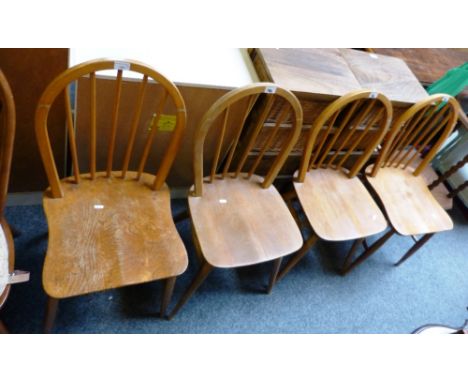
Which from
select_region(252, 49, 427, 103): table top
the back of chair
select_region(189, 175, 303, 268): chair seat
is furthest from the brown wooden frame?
select_region(252, 49, 427, 103): table top

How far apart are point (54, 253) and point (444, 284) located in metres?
1.92

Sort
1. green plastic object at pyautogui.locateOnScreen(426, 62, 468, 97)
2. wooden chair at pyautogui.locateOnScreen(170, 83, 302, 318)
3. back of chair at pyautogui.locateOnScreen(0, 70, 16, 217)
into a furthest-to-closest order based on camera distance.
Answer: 1. green plastic object at pyautogui.locateOnScreen(426, 62, 468, 97)
2. wooden chair at pyautogui.locateOnScreen(170, 83, 302, 318)
3. back of chair at pyautogui.locateOnScreen(0, 70, 16, 217)

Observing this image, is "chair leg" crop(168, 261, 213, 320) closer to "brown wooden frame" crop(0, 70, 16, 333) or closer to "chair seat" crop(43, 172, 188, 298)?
"chair seat" crop(43, 172, 188, 298)

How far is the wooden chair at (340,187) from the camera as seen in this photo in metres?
1.31

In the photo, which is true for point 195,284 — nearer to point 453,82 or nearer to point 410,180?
point 410,180

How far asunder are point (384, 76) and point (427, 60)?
640 millimetres

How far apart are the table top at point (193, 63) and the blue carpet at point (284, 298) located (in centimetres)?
71

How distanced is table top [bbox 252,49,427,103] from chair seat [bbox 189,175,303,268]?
422mm

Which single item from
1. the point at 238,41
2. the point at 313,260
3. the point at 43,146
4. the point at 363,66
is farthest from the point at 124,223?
the point at 363,66

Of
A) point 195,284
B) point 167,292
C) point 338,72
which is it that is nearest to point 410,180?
point 338,72

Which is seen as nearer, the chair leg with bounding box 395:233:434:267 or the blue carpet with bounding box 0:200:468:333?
the blue carpet with bounding box 0:200:468:333

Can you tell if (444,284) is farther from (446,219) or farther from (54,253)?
(54,253)

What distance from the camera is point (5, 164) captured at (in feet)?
2.88

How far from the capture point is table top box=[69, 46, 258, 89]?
112 centimetres
